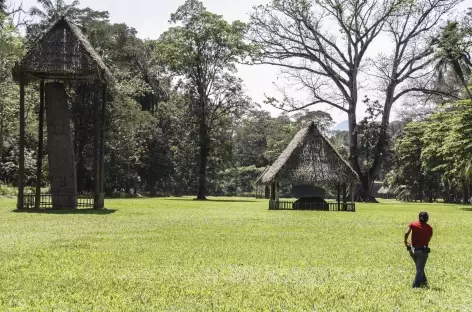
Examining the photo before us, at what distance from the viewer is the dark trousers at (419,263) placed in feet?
26.5

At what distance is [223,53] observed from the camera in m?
49.2

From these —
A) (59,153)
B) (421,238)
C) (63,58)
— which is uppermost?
(63,58)

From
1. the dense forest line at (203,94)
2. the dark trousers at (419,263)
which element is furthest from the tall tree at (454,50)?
the dark trousers at (419,263)

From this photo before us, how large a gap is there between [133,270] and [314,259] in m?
3.60

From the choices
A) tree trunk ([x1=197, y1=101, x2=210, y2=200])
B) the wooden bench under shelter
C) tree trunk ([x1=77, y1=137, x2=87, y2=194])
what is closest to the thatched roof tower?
the wooden bench under shelter

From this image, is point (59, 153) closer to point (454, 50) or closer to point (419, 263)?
point (419, 263)

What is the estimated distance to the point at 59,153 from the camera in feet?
85.0

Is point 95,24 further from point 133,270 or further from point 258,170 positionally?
point 133,270

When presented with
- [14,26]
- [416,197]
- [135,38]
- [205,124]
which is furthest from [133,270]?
[416,197]

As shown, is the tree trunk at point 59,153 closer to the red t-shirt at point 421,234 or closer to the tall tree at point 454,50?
the red t-shirt at point 421,234

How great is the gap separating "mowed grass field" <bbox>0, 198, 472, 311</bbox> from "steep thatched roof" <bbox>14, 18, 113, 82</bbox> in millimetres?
8726

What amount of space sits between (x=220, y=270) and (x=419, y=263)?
11.0ft

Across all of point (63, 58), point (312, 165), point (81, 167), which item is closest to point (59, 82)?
point (63, 58)

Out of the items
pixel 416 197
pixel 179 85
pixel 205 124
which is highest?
pixel 179 85
